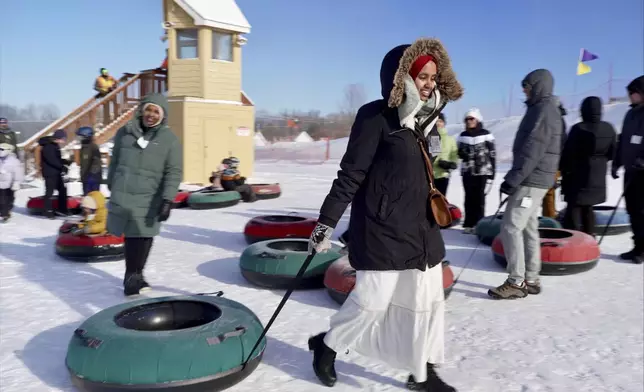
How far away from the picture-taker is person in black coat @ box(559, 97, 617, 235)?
20.2ft

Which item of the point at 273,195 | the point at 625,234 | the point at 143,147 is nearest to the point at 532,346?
the point at 143,147

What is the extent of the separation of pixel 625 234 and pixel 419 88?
6.74 m

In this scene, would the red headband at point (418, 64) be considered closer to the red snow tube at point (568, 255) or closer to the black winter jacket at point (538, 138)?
the black winter jacket at point (538, 138)

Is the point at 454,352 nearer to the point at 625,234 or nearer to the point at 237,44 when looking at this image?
the point at 625,234

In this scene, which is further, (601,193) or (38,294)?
(601,193)

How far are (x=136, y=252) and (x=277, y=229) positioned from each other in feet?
7.41

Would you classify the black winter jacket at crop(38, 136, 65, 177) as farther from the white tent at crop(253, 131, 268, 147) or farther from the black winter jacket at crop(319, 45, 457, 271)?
the white tent at crop(253, 131, 268, 147)

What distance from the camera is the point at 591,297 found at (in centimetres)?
474

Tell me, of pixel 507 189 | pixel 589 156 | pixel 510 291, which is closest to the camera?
pixel 507 189

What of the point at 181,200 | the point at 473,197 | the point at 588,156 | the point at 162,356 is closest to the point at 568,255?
the point at 588,156

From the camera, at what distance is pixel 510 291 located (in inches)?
180

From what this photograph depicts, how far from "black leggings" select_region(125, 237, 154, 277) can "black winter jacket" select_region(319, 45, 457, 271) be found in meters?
2.35

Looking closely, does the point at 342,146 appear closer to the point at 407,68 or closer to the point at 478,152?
the point at 478,152

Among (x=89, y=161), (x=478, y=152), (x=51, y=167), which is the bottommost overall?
(x=51, y=167)
